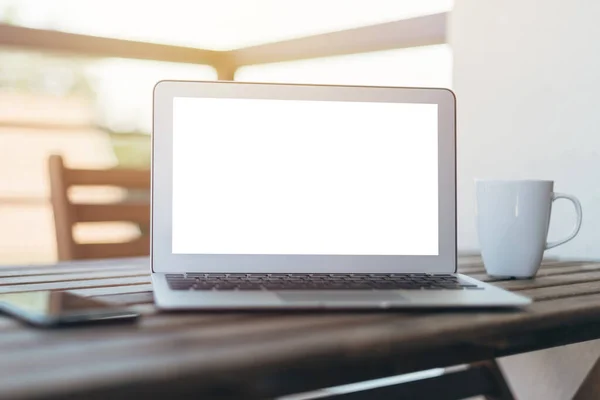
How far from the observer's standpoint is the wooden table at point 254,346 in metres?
0.40

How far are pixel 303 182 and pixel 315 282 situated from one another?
15cm

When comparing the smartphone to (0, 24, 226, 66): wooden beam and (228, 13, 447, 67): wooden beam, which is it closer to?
(228, 13, 447, 67): wooden beam

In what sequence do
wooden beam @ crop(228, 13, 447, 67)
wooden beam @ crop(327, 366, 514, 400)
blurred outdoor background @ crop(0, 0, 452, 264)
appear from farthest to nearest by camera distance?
blurred outdoor background @ crop(0, 0, 452, 264) → wooden beam @ crop(228, 13, 447, 67) → wooden beam @ crop(327, 366, 514, 400)

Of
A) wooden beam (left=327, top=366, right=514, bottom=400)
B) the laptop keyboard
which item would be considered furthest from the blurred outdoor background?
the laptop keyboard

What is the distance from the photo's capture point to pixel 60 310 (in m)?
0.53

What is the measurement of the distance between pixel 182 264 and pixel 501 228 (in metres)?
0.40

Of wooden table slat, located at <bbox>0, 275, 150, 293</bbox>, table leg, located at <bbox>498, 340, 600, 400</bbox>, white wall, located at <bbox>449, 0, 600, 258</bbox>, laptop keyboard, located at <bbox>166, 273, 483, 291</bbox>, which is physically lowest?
table leg, located at <bbox>498, 340, 600, 400</bbox>

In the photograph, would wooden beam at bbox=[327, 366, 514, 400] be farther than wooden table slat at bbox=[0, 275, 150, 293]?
Yes

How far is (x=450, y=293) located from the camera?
2.19 ft

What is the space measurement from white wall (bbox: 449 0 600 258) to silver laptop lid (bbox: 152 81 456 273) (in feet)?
1.44

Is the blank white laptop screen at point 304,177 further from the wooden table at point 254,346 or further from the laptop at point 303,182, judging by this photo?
the wooden table at point 254,346

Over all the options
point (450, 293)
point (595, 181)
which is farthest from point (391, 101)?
point (595, 181)

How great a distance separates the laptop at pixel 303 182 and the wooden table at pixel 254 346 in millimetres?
126

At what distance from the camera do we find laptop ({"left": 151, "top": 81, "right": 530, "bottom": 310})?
2.63ft
